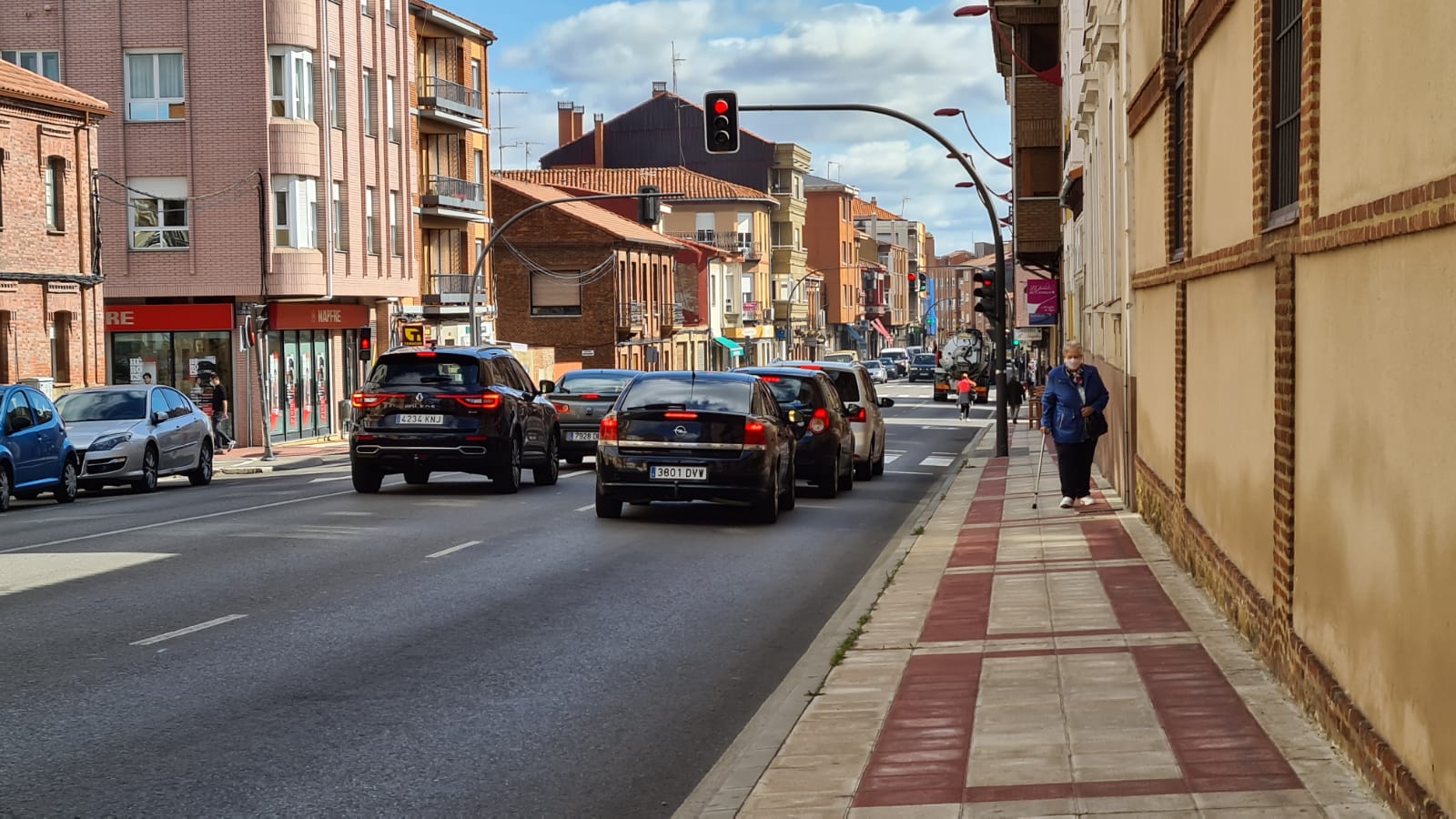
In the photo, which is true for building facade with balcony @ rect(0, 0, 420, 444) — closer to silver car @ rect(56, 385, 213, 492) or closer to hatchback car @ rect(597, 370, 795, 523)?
silver car @ rect(56, 385, 213, 492)

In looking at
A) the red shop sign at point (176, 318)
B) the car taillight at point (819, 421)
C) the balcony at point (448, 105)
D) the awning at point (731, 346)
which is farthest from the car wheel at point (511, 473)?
the awning at point (731, 346)

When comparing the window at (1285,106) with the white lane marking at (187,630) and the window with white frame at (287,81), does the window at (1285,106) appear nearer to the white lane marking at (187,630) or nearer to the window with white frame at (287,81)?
the white lane marking at (187,630)

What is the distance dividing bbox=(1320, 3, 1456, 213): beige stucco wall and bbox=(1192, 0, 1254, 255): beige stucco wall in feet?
8.83

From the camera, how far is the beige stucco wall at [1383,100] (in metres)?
5.61

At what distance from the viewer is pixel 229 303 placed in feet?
150

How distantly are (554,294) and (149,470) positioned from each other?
1993 inches

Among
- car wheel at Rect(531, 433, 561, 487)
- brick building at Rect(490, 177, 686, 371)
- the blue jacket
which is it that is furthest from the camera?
brick building at Rect(490, 177, 686, 371)

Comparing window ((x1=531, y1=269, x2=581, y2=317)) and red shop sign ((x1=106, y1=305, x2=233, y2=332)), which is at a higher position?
window ((x1=531, y1=269, x2=581, y2=317))

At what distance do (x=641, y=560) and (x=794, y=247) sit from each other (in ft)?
340

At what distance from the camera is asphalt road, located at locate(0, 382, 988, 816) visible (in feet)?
23.9

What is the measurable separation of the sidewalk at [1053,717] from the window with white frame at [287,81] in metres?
35.6

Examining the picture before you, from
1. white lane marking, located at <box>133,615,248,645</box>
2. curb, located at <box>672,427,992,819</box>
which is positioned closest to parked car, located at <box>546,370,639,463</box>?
curb, located at <box>672,427,992,819</box>

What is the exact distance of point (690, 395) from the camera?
19047mm

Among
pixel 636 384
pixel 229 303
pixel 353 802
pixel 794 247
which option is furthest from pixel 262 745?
pixel 794 247
